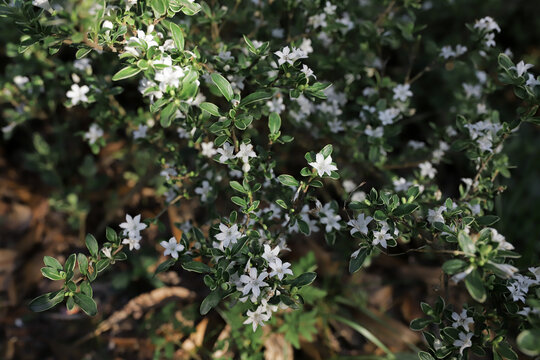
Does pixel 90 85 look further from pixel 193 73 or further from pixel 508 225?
pixel 508 225

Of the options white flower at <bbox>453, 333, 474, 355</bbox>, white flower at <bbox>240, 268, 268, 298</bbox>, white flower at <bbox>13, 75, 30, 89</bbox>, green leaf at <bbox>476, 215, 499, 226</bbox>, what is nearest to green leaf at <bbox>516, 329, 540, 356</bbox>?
white flower at <bbox>453, 333, 474, 355</bbox>

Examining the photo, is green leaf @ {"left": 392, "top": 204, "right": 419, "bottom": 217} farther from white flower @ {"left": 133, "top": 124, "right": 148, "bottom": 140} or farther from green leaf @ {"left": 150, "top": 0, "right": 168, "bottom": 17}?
white flower @ {"left": 133, "top": 124, "right": 148, "bottom": 140}

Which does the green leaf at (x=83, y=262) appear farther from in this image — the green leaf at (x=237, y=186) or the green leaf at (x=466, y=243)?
the green leaf at (x=466, y=243)

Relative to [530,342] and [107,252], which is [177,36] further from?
[530,342]

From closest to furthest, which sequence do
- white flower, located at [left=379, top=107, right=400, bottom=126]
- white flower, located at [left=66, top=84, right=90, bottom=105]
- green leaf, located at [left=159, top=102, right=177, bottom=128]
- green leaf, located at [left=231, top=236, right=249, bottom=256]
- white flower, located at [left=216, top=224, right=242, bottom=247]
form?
1. green leaf, located at [left=159, top=102, right=177, bottom=128]
2. green leaf, located at [left=231, top=236, right=249, bottom=256]
3. white flower, located at [left=216, top=224, right=242, bottom=247]
4. white flower, located at [left=66, top=84, right=90, bottom=105]
5. white flower, located at [left=379, top=107, right=400, bottom=126]

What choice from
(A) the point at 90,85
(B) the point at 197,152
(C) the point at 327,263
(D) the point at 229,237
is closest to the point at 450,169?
(C) the point at 327,263

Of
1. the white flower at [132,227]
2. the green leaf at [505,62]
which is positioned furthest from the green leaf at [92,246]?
the green leaf at [505,62]

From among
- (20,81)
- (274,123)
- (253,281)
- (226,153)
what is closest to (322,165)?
(274,123)
